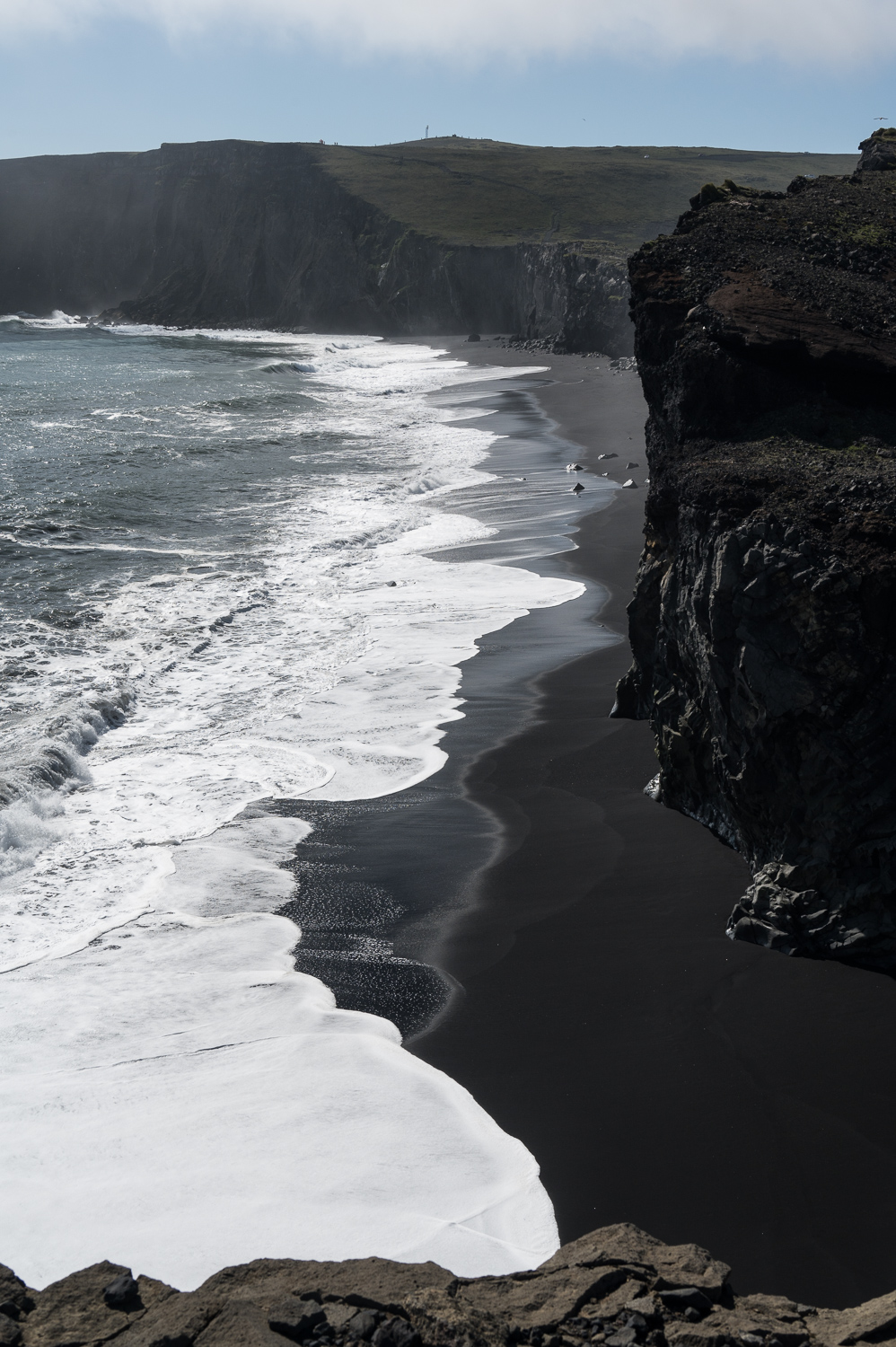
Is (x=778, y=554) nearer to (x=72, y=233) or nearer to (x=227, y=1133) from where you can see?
(x=227, y=1133)

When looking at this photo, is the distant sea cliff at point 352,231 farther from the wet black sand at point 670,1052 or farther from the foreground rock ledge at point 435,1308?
the foreground rock ledge at point 435,1308

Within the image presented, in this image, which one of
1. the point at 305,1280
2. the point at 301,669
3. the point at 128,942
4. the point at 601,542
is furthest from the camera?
the point at 601,542

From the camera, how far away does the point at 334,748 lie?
9883mm

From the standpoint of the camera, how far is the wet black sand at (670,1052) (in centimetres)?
446

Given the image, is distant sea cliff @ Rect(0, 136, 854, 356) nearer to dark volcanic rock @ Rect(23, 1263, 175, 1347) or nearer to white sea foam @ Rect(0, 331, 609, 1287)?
white sea foam @ Rect(0, 331, 609, 1287)

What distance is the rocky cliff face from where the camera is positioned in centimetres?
6812

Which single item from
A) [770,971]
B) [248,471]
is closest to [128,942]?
[770,971]

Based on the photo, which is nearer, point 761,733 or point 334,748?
point 761,733

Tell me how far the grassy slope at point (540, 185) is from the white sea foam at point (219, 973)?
56314mm

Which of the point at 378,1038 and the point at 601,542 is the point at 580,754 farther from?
the point at 601,542

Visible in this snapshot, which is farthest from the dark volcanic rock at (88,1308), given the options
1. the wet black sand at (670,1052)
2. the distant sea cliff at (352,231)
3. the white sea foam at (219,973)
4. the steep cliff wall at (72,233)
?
the steep cliff wall at (72,233)

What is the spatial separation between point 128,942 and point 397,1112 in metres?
2.53

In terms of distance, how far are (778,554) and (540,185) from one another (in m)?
102

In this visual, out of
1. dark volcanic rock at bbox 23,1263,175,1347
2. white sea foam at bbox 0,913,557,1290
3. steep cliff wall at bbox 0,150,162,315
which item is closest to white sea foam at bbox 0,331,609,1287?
white sea foam at bbox 0,913,557,1290
